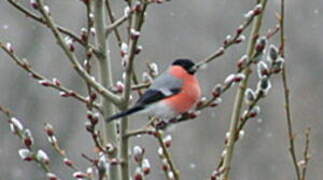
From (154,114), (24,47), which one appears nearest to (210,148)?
(24,47)

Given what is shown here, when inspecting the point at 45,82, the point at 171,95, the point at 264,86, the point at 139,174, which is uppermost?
→ the point at 171,95

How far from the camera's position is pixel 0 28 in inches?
360

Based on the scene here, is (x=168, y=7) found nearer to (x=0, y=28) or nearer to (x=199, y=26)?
(x=199, y=26)

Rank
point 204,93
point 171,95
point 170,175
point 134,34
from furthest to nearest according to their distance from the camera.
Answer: point 204,93
point 171,95
point 170,175
point 134,34

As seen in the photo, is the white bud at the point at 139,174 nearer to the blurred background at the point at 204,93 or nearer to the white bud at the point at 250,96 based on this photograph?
the white bud at the point at 250,96

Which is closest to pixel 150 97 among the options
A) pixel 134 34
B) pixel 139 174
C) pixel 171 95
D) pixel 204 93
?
pixel 171 95

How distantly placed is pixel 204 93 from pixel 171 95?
655cm

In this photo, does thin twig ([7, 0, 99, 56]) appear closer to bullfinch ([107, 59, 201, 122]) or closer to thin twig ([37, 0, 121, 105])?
thin twig ([37, 0, 121, 105])

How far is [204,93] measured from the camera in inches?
344

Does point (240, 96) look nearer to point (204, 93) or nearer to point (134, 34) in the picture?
point (134, 34)

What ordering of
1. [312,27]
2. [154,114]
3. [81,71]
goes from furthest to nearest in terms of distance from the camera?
[312,27] < [154,114] < [81,71]

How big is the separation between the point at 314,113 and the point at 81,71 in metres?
7.66

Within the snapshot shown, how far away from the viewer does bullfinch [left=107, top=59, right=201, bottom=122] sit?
2.07 metres

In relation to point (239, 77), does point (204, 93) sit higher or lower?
higher
